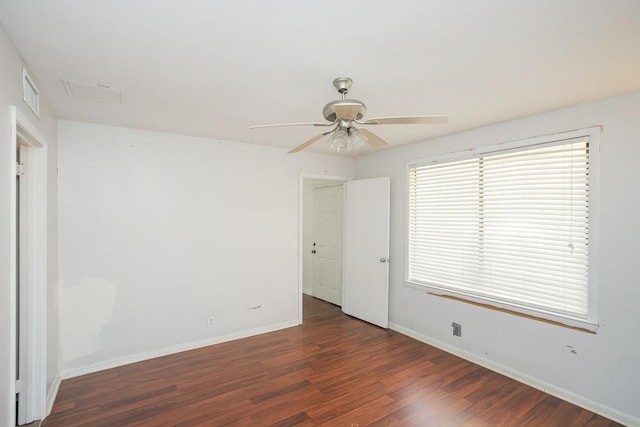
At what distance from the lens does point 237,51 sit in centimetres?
177

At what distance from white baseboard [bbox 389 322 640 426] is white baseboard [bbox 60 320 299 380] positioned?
2.00 metres

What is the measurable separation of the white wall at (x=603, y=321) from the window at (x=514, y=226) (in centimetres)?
10

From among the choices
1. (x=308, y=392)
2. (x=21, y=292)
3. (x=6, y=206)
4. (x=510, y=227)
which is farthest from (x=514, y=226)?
(x=21, y=292)

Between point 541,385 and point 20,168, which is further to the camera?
point 541,385

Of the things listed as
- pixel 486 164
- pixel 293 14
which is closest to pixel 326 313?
pixel 486 164

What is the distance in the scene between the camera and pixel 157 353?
3.38 metres

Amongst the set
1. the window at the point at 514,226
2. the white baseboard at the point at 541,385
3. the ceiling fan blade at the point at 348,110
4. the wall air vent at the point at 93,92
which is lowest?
the white baseboard at the point at 541,385

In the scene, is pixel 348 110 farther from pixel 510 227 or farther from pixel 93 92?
pixel 510 227

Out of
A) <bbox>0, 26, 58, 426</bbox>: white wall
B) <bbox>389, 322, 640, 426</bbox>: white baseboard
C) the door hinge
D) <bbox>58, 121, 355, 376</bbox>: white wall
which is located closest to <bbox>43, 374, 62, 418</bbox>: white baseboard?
<bbox>58, 121, 355, 376</bbox>: white wall

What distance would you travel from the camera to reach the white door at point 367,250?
14.0 ft

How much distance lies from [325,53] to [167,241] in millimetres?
2728

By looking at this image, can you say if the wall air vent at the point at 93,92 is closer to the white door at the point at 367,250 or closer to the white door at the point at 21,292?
the white door at the point at 21,292

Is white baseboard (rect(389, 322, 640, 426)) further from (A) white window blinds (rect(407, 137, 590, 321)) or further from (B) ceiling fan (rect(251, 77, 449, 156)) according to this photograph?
(B) ceiling fan (rect(251, 77, 449, 156))

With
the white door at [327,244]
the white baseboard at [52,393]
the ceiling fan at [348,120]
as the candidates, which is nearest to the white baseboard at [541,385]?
the white door at [327,244]
